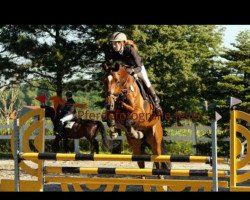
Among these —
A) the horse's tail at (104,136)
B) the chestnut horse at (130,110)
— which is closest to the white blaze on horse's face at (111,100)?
the chestnut horse at (130,110)

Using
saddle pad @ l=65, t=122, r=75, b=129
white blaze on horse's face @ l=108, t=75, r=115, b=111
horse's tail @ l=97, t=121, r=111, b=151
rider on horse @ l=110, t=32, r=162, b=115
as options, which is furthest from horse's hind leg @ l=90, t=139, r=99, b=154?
white blaze on horse's face @ l=108, t=75, r=115, b=111

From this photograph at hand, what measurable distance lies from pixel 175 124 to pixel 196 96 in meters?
0.97

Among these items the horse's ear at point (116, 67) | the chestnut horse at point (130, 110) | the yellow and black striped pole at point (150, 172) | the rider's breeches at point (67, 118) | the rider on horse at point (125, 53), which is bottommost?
the yellow and black striped pole at point (150, 172)

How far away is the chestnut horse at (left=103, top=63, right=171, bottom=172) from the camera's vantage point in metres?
5.86

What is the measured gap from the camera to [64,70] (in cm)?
1697

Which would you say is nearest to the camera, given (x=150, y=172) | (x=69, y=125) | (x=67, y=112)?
(x=150, y=172)

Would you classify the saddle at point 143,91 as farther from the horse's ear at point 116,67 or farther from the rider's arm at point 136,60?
the horse's ear at point 116,67

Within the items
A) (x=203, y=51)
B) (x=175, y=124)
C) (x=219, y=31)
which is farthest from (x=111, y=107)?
(x=219, y=31)

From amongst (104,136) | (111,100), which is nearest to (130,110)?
(111,100)

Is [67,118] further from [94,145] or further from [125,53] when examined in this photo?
[125,53]

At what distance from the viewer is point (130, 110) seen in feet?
20.2

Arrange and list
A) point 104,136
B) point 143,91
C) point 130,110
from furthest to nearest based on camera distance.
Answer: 1. point 104,136
2. point 143,91
3. point 130,110

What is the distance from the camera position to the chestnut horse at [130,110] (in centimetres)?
586
